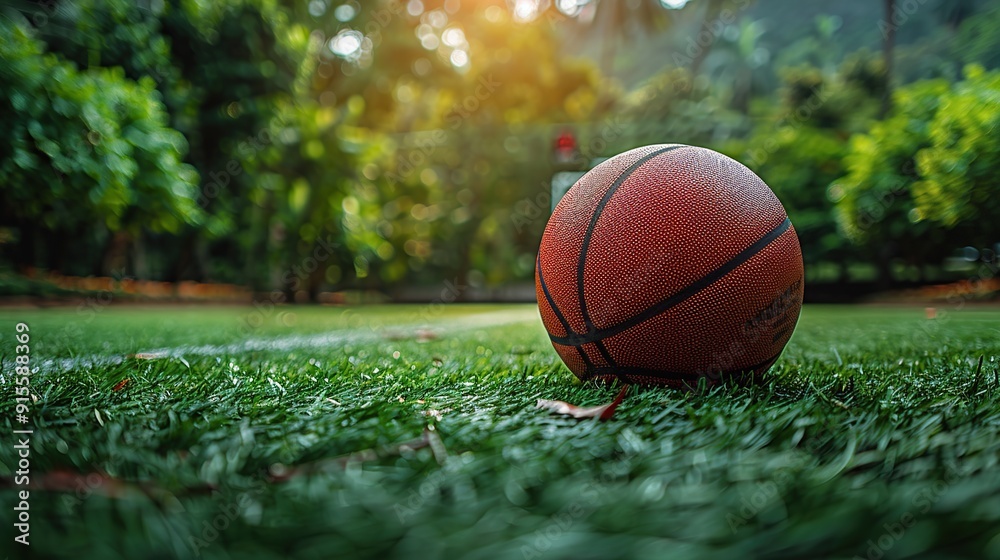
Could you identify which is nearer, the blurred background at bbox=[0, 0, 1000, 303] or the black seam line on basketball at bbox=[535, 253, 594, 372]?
the black seam line on basketball at bbox=[535, 253, 594, 372]

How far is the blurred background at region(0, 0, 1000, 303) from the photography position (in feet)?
19.6

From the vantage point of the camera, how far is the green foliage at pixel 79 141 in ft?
16.6

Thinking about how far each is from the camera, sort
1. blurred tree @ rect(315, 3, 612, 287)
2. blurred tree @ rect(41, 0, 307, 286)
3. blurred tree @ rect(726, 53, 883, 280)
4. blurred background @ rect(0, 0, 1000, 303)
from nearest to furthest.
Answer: blurred background @ rect(0, 0, 1000, 303) < blurred tree @ rect(41, 0, 307, 286) < blurred tree @ rect(726, 53, 883, 280) < blurred tree @ rect(315, 3, 612, 287)

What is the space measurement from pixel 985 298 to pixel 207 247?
1531 cm

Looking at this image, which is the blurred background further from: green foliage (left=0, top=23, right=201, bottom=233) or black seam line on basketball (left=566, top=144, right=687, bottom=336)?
black seam line on basketball (left=566, top=144, right=687, bottom=336)

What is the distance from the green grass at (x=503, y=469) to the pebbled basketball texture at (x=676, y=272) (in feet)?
0.51

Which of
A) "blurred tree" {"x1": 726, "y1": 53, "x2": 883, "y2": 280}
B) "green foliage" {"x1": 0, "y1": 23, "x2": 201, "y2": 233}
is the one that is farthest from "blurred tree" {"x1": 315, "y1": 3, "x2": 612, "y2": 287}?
"green foliage" {"x1": 0, "y1": 23, "x2": 201, "y2": 233}

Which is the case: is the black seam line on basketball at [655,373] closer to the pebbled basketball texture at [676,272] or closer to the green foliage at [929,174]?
the pebbled basketball texture at [676,272]

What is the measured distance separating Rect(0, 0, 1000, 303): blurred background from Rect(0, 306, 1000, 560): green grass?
458 centimetres

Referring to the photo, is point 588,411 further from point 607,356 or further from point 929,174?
point 929,174

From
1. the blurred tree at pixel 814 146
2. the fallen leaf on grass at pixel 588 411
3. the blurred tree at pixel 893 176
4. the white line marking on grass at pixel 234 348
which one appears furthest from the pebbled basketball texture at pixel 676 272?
the blurred tree at pixel 814 146

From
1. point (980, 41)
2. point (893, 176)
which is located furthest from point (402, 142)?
point (980, 41)

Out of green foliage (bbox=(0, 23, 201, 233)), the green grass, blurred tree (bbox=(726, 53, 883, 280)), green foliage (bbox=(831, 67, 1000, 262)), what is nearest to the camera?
the green grass

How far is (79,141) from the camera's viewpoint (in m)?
5.56
